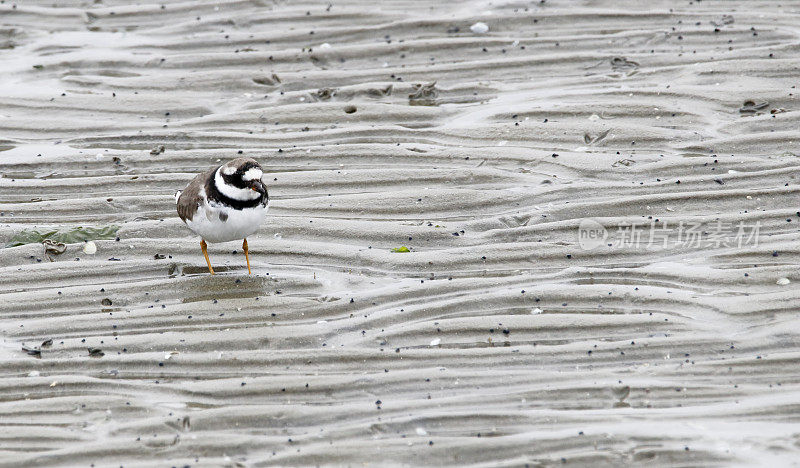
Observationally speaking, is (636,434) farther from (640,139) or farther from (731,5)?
(731,5)

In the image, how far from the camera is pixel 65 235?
691 cm

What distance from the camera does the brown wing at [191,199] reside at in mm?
6562

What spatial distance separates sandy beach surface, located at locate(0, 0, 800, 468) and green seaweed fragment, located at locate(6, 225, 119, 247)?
31 mm

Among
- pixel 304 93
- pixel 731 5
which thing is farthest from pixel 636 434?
pixel 731 5

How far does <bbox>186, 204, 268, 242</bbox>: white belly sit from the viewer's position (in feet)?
20.9

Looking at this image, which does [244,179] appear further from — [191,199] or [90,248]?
[90,248]

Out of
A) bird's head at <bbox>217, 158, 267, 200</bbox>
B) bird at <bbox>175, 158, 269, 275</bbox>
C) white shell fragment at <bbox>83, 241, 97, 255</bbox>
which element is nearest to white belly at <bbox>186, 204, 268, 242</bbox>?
bird at <bbox>175, 158, 269, 275</bbox>

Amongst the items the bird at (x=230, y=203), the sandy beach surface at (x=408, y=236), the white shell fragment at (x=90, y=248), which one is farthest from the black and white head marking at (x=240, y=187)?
the white shell fragment at (x=90, y=248)

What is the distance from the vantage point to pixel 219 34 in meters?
10.0

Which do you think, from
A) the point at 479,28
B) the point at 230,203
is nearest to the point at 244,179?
the point at 230,203

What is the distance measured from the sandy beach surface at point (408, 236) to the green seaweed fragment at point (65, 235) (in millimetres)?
31

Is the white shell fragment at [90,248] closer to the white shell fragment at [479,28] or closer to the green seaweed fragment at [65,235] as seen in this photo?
the green seaweed fragment at [65,235]

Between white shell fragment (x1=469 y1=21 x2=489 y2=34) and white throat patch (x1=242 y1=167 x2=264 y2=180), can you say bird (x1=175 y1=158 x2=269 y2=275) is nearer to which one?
white throat patch (x1=242 y1=167 x2=264 y2=180)

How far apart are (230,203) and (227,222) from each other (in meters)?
0.14
